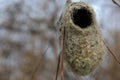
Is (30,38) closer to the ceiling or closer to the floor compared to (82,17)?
closer to the floor

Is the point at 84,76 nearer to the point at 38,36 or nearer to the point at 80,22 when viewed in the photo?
the point at 80,22

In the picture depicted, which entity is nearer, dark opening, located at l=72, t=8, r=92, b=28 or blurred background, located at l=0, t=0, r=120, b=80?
dark opening, located at l=72, t=8, r=92, b=28

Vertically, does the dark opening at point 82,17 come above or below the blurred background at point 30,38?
above

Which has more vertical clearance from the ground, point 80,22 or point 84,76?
point 80,22

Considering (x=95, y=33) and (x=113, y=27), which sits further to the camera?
(x=113, y=27)

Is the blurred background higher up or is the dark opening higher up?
the dark opening

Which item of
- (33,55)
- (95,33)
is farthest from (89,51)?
(33,55)

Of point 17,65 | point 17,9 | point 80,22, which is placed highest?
point 80,22

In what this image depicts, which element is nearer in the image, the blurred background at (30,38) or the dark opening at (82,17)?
the dark opening at (82,17)
